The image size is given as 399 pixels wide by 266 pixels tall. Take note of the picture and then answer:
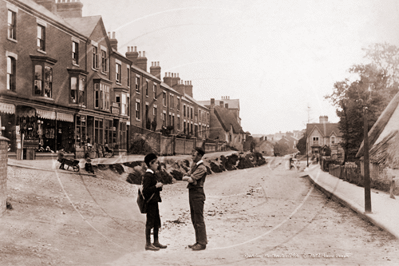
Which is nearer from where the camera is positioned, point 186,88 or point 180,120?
point 186,88

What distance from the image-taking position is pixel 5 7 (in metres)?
16.4

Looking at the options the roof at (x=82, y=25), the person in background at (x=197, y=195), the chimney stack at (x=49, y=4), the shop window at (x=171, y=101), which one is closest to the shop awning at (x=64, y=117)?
the roof at (x=82, y=25)

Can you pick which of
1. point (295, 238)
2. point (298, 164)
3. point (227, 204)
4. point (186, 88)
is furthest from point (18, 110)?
point (298, 164)

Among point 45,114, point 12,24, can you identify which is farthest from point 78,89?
point 12,24

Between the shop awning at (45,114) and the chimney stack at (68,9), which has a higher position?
the chimney stack at (68,9)

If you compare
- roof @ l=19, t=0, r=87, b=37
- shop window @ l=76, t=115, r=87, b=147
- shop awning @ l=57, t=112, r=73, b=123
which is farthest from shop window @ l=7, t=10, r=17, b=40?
shop window @ l=76, t=115, r=87, b=147

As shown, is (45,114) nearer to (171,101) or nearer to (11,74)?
(11,74)

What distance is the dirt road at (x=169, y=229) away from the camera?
6.18 meters

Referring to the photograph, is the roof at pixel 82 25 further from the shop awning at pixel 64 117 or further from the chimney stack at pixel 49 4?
the shop awning at pixel 64 117

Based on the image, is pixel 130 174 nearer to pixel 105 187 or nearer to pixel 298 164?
pixel 105 187

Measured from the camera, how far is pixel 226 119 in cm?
746

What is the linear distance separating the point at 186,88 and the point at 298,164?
2205cm

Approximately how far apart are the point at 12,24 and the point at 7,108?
397cm

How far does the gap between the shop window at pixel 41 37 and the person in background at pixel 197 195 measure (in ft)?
52.4
